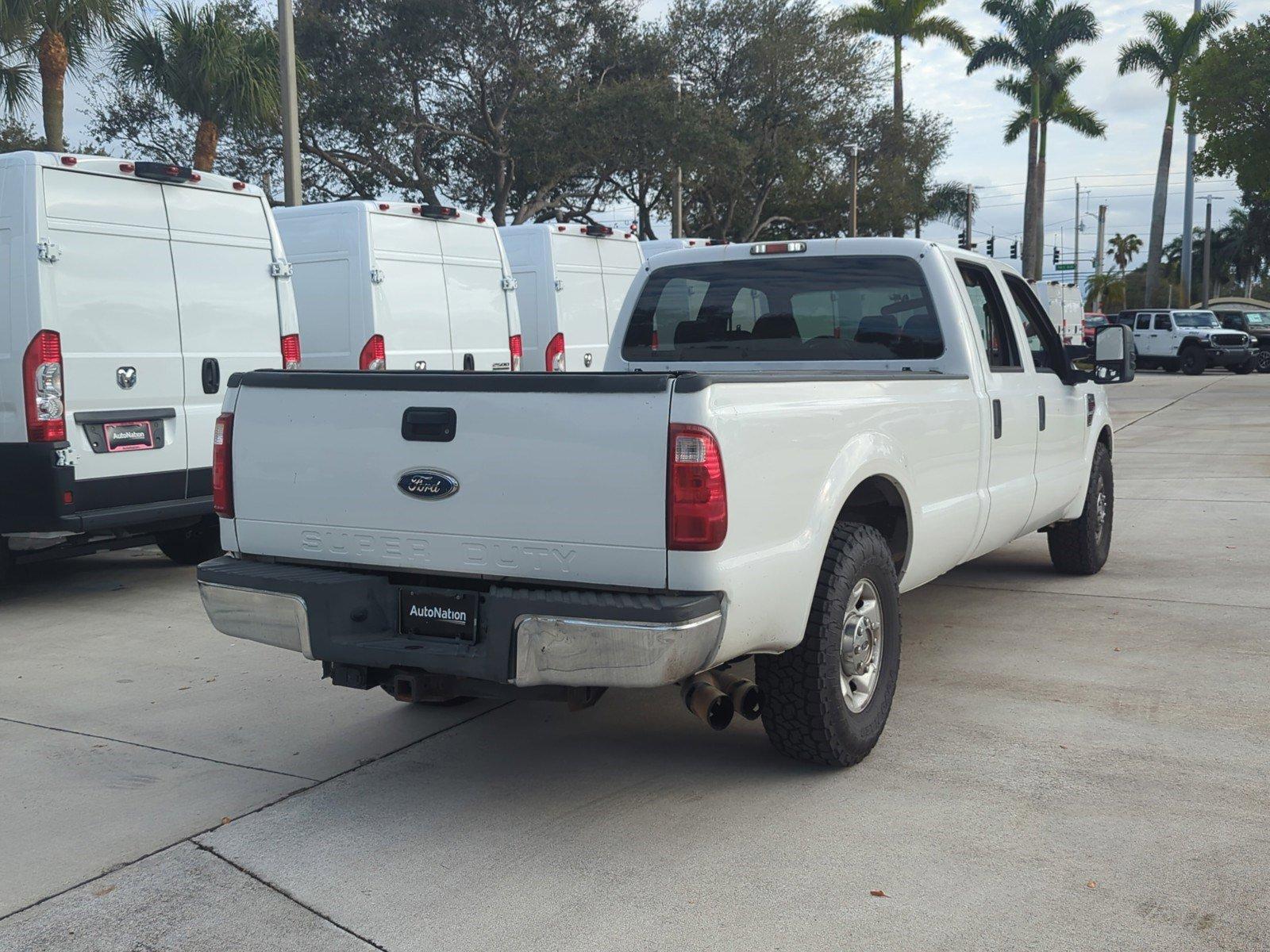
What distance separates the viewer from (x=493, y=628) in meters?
3.88

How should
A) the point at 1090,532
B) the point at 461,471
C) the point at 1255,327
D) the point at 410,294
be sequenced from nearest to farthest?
the point at 461,471, the point at 1090,532, the point at 410,294, the point at 1255,327

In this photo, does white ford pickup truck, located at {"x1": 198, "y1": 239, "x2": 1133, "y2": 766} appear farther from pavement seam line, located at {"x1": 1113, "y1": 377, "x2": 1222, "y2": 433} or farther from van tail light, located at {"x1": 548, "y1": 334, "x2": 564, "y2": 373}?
pavement seam line, located at {"x1": 1113, "y1": 377, "x2": 1222, "y2": 433}

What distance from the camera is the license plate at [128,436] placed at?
23.9 ft

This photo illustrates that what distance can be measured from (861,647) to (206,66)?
19914 millimetres

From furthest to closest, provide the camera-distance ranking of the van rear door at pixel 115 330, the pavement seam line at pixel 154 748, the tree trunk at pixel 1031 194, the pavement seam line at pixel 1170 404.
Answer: the tree trunk at pixel 1031 194 → the pavement seam line at pixel 1170 404 → the van rear door at pixel 115 330 → the pavement seam line at pixel 154 748

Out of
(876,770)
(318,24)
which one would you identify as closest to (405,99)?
(318,24)

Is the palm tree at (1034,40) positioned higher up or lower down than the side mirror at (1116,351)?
higher up

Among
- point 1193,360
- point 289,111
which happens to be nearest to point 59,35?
point 289,111

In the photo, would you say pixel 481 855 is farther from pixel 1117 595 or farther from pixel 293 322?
pixel 293 322

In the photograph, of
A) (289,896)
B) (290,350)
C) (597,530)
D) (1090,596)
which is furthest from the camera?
A: (290,350)

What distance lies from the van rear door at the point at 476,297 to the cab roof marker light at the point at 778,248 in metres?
5.23

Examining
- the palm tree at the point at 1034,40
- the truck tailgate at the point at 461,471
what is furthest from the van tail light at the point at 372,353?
the palm tree at the point at 1034,40

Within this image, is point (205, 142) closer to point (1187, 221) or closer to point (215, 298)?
point (215, 298)

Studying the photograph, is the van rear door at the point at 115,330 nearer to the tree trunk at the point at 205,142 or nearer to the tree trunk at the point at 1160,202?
the tree trunk at the point at 205,142
